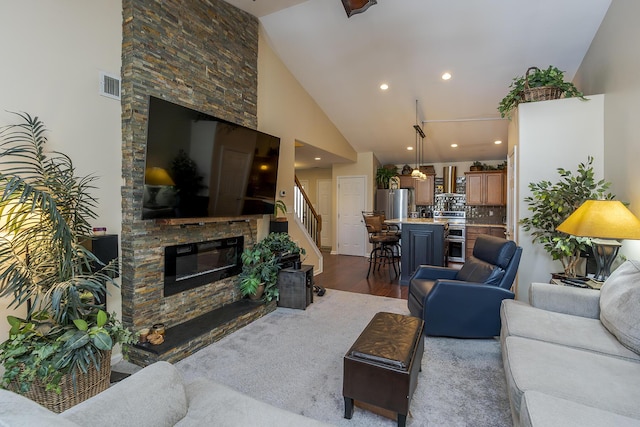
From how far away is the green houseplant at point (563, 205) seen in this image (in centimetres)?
288

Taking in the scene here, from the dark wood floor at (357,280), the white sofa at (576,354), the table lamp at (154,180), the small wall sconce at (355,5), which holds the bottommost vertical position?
the dark wood floor at (357,280)

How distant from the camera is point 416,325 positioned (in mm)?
2291

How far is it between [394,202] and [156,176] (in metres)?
5.99

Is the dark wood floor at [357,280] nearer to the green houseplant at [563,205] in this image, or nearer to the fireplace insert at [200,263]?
the fireplace insert at [200,263]

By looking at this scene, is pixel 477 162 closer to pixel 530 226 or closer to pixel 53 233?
pixel 530 226

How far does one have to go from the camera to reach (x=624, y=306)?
1864 millimetres

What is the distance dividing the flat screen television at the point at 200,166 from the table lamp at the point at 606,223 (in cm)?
306

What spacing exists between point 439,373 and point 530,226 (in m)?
1.99

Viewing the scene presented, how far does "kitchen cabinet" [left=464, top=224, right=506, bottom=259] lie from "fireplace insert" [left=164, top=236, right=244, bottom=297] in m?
5.30

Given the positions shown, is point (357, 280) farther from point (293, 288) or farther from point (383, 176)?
point (383, 176)

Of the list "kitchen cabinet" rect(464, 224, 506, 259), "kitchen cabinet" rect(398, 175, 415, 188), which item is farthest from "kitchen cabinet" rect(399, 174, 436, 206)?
"kitchen cabinet" rect(464, 224, 506, 259)

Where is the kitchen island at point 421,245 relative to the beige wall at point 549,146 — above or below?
below

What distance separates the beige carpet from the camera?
6.53 feet

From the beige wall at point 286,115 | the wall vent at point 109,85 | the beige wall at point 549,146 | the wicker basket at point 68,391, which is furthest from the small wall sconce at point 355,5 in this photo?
the wicker basket at point 68,391
